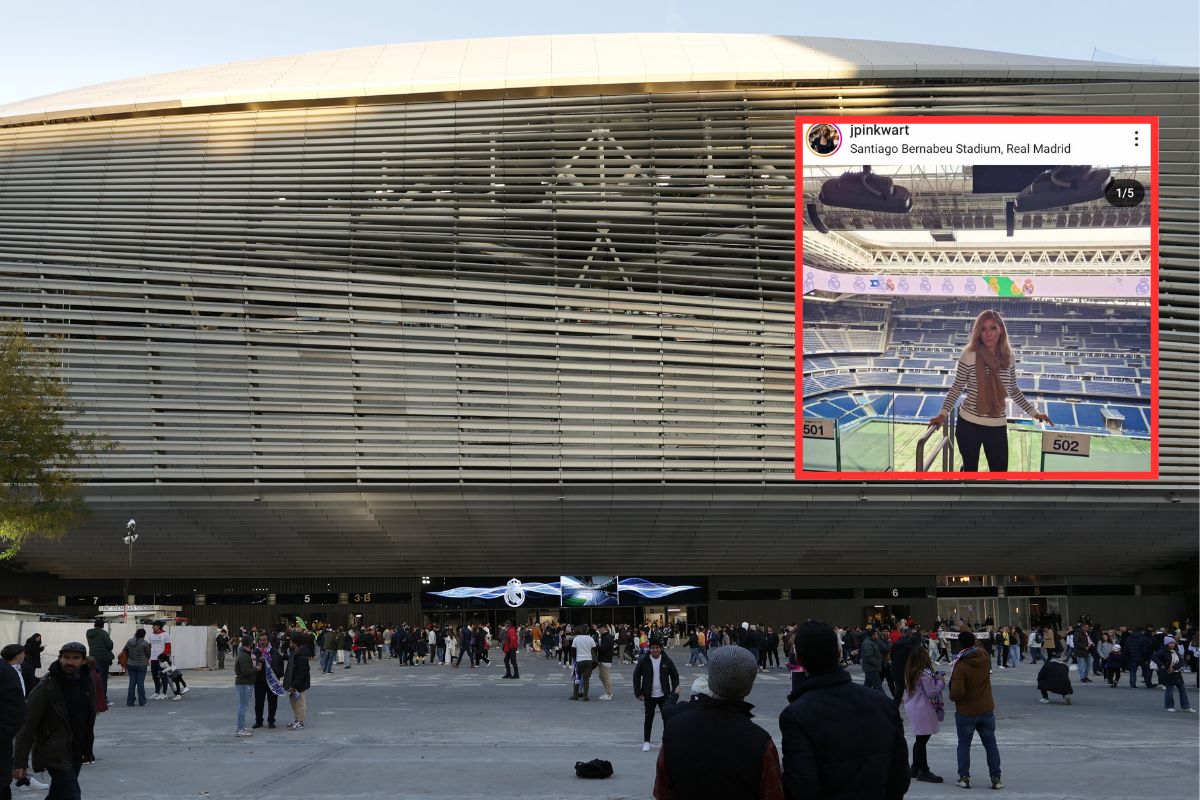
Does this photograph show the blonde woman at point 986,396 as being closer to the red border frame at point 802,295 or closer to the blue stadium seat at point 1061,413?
the blue stadium seat at point 1061,413

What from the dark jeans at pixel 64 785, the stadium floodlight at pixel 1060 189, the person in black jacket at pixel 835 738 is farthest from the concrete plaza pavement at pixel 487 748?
the stadium floodlight at pixel 1060 189

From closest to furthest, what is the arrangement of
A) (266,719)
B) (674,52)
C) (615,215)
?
(266,719) < (615,215) < (674,52)

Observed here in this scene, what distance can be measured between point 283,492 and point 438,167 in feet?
38.9

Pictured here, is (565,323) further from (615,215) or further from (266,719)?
(266,719)

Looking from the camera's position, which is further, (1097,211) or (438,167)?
(438,167)

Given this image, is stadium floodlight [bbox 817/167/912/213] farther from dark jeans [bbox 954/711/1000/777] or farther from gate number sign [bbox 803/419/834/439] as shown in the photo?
dark jeans [bbox 954/711/1000/777]

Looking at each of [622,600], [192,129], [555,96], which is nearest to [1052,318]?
[555,96]

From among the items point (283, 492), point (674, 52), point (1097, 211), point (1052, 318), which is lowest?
point (283, 492)

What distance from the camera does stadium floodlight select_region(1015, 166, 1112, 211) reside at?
36.2 meters

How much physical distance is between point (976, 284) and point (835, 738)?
3406cm

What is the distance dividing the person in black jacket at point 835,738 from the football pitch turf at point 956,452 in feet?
105

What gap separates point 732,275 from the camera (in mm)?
42500

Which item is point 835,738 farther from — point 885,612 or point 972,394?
point 885,612

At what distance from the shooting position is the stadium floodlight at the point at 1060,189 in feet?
119
